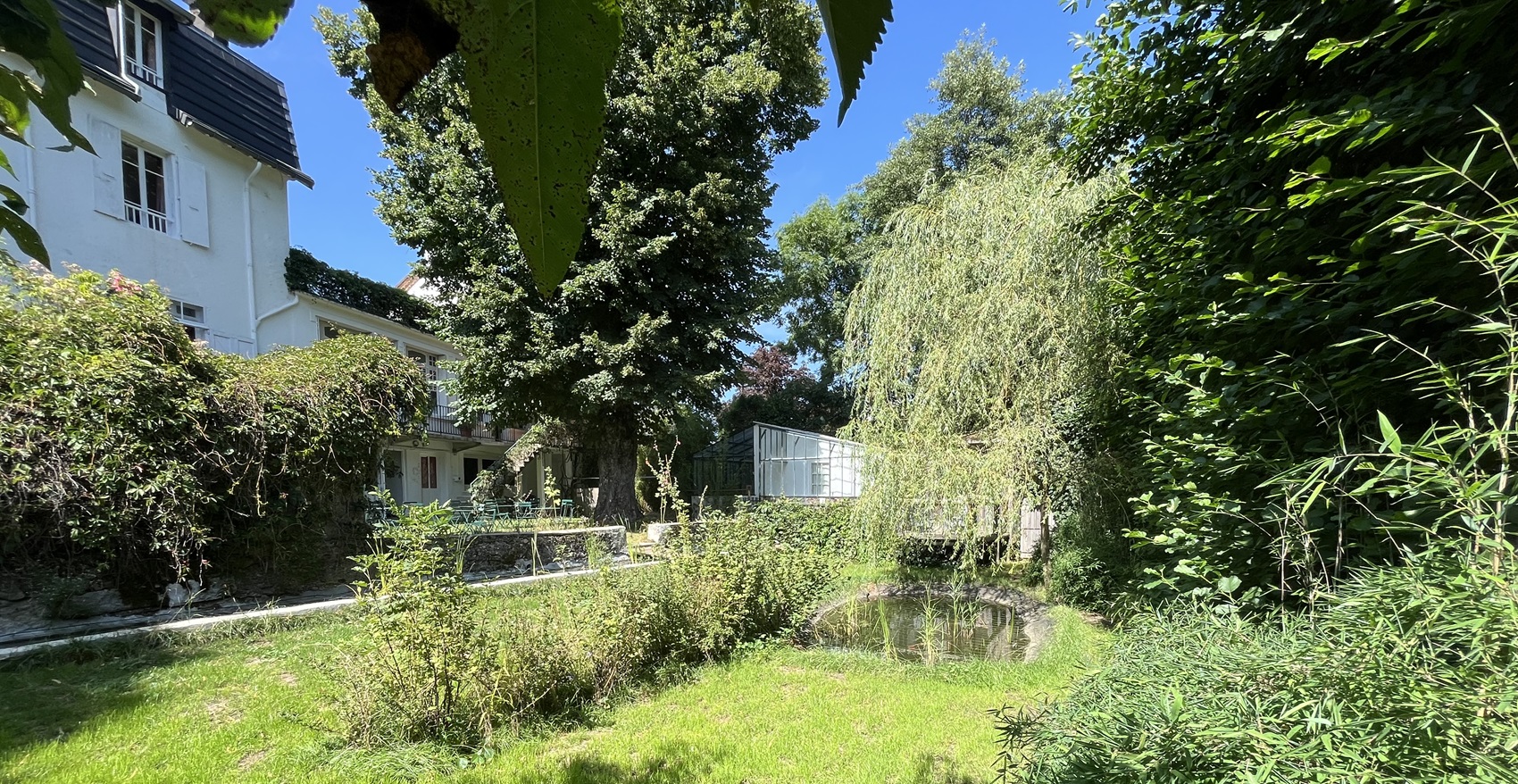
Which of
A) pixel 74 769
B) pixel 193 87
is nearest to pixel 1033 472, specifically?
pixel 74 769

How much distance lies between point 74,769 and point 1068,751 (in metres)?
5.10

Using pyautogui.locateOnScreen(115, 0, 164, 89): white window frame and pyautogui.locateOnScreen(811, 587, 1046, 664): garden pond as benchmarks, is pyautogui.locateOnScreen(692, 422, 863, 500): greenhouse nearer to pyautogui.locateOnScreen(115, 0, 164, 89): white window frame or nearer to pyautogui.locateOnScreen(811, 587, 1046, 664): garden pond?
pyautogui.locateOnScreen(811, 587, 1046, 664): garden pond

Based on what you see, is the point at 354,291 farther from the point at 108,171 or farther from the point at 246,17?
the point at 246,17

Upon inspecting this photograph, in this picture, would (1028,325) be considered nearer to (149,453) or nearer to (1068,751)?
(1068,751)

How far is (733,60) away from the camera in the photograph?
1090 cm

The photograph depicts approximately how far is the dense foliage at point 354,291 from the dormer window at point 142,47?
146 inches

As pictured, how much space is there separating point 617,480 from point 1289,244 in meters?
11.9

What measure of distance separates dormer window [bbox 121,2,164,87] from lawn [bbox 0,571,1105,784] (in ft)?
33.7

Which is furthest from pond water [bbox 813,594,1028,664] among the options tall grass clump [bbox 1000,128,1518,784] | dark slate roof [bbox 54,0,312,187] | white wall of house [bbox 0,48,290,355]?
dark slate roof [bbox 54,0,312,187]

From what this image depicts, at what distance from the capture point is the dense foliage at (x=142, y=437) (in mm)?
5215

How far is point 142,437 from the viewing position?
5.61 meters

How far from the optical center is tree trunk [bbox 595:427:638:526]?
1272 centimetres

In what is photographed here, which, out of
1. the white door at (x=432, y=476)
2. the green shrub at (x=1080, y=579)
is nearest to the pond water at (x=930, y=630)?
the green shrub at (x=1080, y=579)

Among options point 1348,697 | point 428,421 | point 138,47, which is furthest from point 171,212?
point 1348,697
